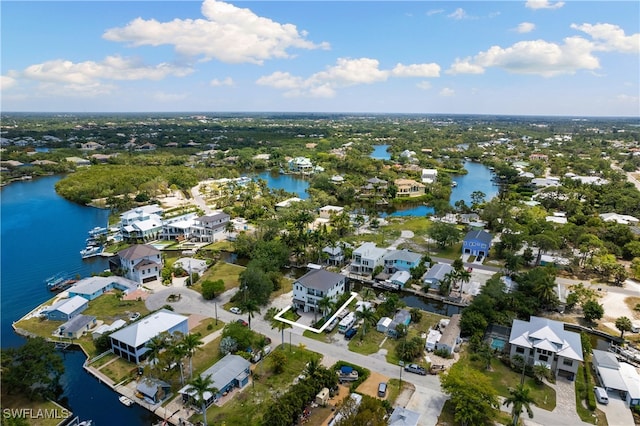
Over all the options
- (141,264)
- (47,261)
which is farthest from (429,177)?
(47,261)

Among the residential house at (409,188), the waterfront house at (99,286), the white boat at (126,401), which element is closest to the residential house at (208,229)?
the waterfront house at (99,286)

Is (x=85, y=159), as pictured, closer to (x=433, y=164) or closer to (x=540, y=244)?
(x=433, y=164)

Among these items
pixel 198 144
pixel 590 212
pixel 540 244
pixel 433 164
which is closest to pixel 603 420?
pixel 540 244

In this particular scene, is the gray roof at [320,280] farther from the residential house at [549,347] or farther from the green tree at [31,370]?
the green tree at [31,370]

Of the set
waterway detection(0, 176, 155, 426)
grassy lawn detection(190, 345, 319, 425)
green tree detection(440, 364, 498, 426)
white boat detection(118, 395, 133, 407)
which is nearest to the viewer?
green tree detection(440, 364, 498, 426)

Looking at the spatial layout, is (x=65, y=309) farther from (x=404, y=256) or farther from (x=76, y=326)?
(x=404, y=256)

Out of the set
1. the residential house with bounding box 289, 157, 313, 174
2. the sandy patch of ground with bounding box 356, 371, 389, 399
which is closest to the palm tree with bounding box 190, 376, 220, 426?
the sandy patch of ground with bounding box 356, 371, 389, 399

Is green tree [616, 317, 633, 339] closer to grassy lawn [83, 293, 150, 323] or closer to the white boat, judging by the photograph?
the white boat
